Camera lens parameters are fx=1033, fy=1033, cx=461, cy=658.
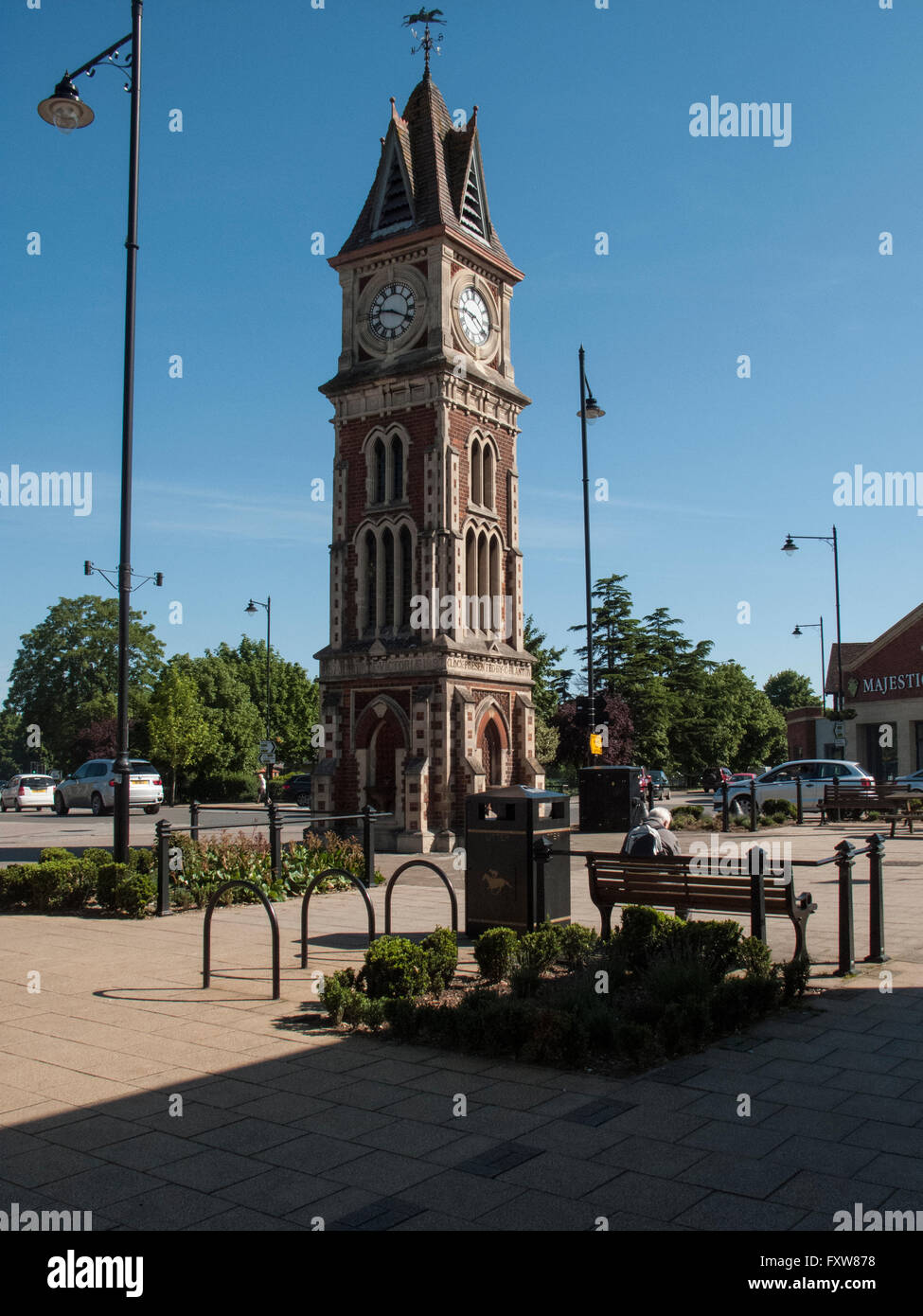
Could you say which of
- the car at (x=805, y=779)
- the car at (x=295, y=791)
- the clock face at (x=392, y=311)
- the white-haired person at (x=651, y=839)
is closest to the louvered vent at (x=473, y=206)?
the clock face at (x=392, y=311)

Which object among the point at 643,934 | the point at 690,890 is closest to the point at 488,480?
the point at 690,890

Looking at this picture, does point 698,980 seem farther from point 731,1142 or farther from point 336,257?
point 336,257

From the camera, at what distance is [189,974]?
29.6ft

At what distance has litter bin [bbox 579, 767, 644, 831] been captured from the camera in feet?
77.0

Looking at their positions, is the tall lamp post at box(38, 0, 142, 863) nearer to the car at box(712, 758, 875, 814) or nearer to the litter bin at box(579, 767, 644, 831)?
the litter bin at box(579, 767, 644, 831)

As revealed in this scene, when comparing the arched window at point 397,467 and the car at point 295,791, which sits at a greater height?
the arched window at point 397,467

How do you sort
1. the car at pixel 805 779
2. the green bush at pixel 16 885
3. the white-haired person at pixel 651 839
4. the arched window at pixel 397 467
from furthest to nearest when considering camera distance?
the car at pixel 805 779 < the arched window at pixel 397 467 < the green bush at pixel 16 885 < the white-haired person at pixel 651 839

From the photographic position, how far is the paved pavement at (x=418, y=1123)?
4.26 m

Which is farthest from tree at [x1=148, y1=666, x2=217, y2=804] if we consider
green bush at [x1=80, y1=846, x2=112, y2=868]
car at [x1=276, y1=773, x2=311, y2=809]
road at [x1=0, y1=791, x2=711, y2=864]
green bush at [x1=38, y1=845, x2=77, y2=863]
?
green bush at [x1=38, y1=845, x2=77, y2=863]

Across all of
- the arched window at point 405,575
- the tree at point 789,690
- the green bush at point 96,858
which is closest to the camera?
the green bush at point 96,858

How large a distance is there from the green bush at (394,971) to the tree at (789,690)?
117539 mm

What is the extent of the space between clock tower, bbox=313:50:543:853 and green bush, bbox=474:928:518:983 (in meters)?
15.3

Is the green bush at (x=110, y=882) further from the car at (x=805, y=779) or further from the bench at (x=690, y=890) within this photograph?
the car at (x=805, y=779)
